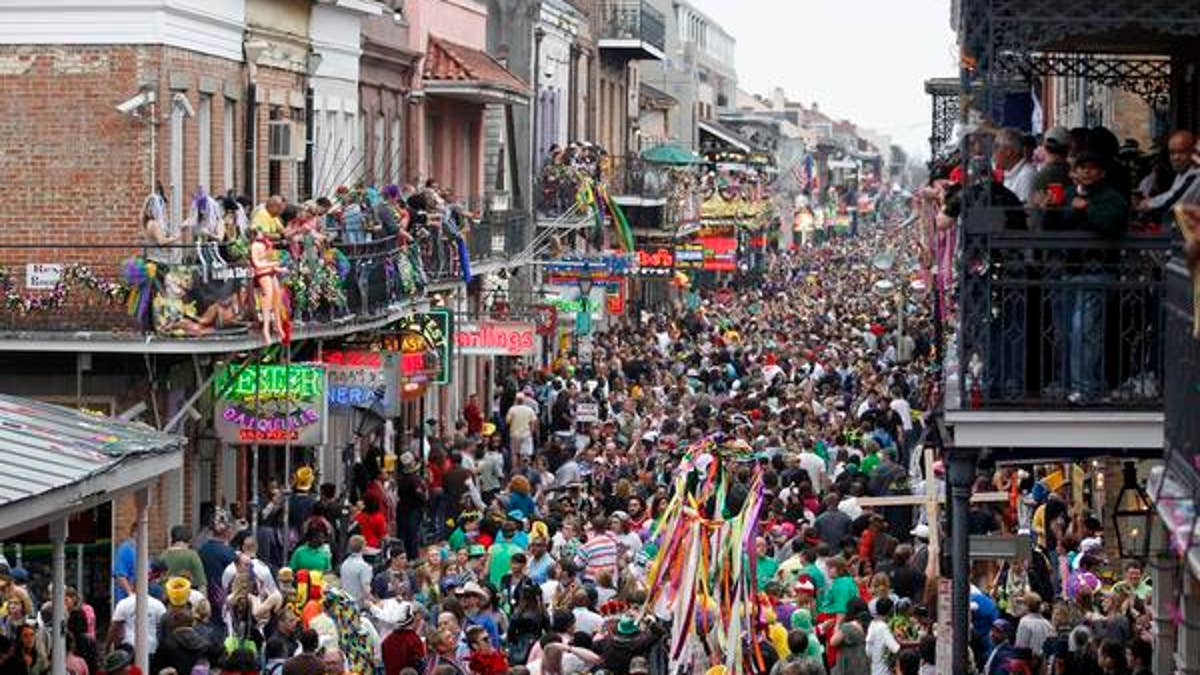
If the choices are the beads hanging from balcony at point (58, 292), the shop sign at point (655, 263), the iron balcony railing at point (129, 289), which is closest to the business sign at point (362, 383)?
the iron balcony railing at point (129, 289)

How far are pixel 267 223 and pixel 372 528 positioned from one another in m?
3.42

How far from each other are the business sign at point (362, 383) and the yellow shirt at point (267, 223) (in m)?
1.49

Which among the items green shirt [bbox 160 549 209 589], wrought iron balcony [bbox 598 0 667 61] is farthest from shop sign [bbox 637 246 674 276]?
green shirt [bbox 160 549 209 589]

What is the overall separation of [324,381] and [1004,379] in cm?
1241

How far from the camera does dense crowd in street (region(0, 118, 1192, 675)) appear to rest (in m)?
20.0

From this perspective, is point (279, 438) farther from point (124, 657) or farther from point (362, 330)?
point (124, 657)

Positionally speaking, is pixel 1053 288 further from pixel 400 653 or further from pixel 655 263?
pixel 655 263

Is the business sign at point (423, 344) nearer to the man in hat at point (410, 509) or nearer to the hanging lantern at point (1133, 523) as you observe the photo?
the man in hat at point (410, 509)

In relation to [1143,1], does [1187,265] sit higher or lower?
lower

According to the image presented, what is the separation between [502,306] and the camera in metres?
47.6

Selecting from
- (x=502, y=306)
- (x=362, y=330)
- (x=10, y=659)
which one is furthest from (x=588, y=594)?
(x=502, y=306)

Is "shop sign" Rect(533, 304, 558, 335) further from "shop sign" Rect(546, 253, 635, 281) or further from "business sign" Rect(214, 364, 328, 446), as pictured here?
"business sign" Rect(214, 364, 328, 446)

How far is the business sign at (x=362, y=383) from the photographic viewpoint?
3161cm

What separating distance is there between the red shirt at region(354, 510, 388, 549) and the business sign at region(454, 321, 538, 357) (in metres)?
12.6
